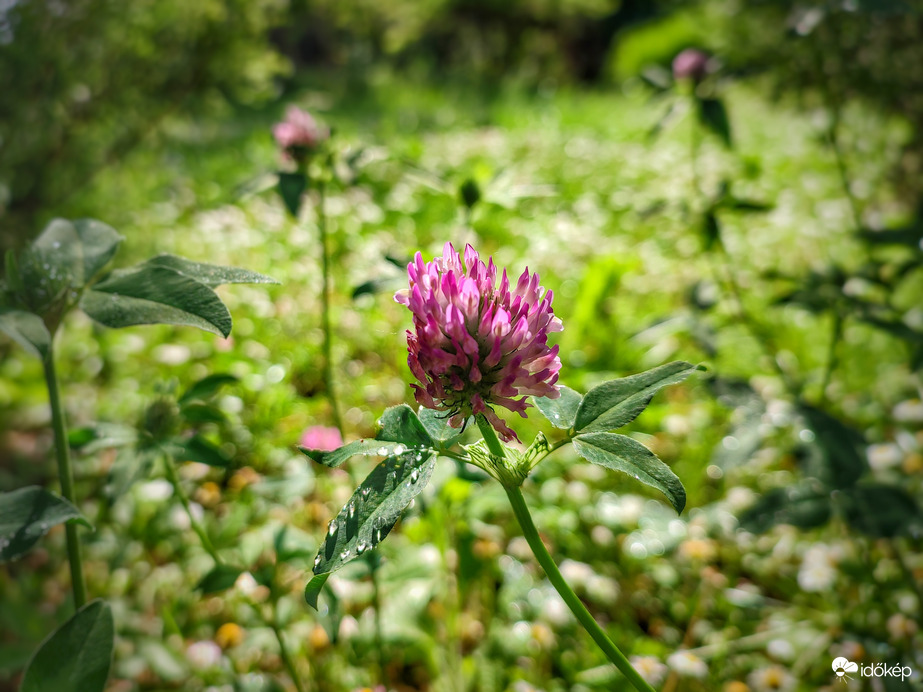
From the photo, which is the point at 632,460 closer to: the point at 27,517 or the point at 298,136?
the point at 27,517

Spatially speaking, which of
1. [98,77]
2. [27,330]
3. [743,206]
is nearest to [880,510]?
[743,206]

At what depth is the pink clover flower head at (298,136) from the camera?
1101 millimetres

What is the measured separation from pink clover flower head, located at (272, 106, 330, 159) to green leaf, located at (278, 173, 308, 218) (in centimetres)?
16

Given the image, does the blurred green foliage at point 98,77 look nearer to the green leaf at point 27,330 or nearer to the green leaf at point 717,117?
the green leaf at point 27,330

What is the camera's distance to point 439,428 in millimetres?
562

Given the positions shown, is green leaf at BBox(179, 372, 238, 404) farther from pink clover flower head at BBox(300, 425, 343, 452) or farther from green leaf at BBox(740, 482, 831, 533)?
green leaf at BBox(740, 482, 831, 533)

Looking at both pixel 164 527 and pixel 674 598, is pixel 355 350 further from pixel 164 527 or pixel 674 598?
pixel 674 598

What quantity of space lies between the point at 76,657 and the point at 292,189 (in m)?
0.65

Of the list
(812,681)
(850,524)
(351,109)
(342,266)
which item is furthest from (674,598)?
(351,109)

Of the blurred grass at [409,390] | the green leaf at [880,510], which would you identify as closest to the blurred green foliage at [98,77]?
the blurred grass at [409,390]

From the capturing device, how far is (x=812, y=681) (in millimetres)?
1156

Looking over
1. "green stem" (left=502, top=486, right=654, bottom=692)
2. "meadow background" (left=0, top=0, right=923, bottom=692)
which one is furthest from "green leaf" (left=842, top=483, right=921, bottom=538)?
"green stem" (left=502, top=486, right=654, bottom=692)

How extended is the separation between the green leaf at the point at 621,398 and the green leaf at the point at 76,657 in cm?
47

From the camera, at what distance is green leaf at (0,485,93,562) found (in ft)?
1.68
